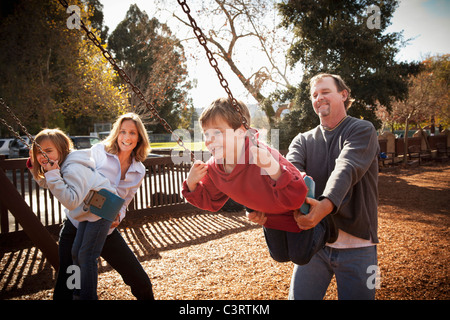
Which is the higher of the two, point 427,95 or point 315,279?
point 427,95

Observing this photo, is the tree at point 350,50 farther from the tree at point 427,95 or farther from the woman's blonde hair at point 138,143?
the woman's blonde hair at point 138,143

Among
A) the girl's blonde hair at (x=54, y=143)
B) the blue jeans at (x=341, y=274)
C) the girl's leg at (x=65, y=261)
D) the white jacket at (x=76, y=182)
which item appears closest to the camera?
the blue jeans at (x=341, y=274)

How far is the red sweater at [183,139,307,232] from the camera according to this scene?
143 cm

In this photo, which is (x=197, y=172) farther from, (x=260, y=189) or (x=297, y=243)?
(x=297, y=243)

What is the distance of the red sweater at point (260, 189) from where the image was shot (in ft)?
4.69

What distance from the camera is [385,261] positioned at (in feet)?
13.8

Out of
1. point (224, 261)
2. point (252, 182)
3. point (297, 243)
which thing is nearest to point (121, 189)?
point (252, 182)

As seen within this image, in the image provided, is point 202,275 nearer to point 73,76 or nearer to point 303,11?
point 303,11

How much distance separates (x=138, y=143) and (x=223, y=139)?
1558 mm

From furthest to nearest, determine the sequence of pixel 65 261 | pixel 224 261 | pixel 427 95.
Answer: pixel 427 95
pixel 224 261
pixel 65 261

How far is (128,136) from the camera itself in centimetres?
277

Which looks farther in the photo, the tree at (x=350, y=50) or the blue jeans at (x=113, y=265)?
the tree at (x=350, y=50)

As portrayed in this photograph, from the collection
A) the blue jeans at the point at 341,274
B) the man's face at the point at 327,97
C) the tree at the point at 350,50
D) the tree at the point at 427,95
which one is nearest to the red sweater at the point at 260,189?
the blue jeans at the point at 341,274

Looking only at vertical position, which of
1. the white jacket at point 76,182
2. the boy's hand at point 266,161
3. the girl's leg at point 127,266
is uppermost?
the boy's hand at point 266,161
